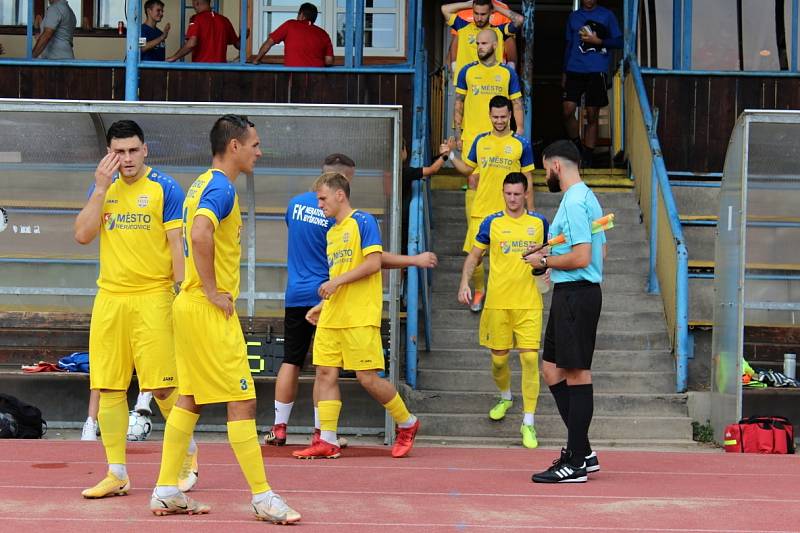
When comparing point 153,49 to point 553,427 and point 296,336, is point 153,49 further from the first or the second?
point 553,427

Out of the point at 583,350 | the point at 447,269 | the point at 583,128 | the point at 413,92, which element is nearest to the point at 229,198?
the point at 583,350

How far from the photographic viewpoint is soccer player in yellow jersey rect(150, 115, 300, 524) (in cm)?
630

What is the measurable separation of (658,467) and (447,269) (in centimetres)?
449

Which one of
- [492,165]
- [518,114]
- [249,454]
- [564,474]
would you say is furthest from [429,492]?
[518,114]

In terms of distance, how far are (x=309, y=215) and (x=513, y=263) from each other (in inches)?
70.3

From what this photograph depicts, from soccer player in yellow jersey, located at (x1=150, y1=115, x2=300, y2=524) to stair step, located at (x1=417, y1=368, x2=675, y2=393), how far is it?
195 inches

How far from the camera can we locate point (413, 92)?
1380 cm

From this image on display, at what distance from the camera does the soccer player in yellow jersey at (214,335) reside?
6.30 metres

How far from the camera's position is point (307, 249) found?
9.55 metres

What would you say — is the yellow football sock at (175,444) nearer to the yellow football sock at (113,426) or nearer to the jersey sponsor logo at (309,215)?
the yellow football sock at (113,426)

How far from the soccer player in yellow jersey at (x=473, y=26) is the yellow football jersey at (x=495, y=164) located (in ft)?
5.05

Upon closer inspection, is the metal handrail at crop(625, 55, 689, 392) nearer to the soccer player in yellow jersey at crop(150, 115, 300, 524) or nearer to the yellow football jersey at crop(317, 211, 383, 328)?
the yellow football jersey at crop(317, 211, 383, 328)

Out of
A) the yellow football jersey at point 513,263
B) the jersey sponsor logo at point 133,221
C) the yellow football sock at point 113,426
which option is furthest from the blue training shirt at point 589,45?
the yellow football sock at point 113,426

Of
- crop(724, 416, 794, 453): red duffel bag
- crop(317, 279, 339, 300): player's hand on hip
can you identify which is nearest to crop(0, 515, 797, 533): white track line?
crop(317, 279, 339, 300): player's hand on hip
